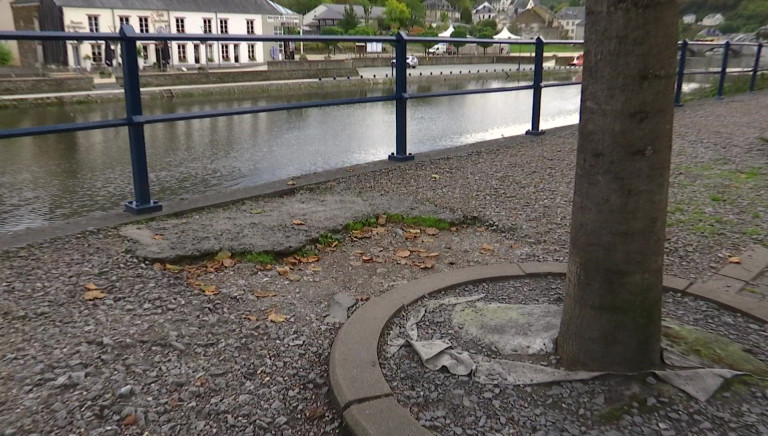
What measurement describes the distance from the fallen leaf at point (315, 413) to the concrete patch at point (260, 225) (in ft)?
5.49

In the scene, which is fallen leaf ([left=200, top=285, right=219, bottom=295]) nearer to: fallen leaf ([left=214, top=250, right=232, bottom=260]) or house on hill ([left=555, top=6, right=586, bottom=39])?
fallen leaf ([left=214, top=250, right=232, bottom=260])

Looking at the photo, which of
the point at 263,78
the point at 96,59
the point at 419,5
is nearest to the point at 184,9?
the point at 96,59

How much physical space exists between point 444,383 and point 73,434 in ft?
4.15

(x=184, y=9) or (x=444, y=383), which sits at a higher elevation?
(x=184, y=9)

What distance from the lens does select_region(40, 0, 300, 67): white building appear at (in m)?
40.6

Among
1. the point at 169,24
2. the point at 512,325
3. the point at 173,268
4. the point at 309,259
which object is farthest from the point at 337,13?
the point at 512,325

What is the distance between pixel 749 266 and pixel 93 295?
354cm

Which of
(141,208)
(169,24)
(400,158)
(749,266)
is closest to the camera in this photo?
(749,266)

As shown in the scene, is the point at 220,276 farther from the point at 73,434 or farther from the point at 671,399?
the point at 671,399

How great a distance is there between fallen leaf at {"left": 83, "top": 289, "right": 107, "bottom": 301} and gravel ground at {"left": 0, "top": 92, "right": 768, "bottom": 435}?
3 centimetres

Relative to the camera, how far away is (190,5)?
155ft

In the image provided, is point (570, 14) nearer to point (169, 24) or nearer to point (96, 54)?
point (169, 24)

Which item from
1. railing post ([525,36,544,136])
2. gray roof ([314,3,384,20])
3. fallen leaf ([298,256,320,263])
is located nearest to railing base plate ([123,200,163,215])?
fallen leaf ([298,256,320,263])

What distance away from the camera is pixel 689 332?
8.68 feet
